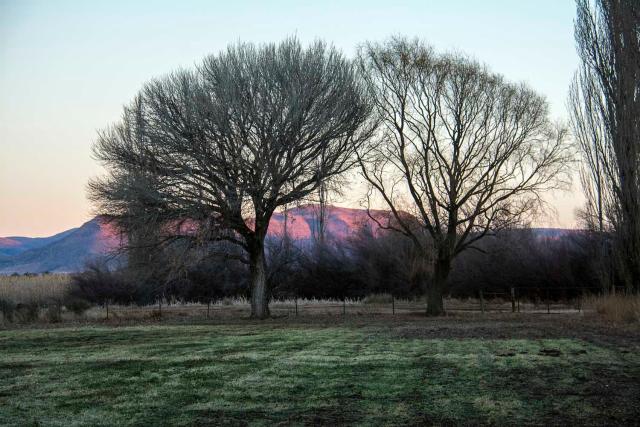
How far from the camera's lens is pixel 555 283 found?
48250 mm

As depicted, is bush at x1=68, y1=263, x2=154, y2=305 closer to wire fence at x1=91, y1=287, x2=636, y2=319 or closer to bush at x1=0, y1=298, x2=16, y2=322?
wire fence at x1=91, y1=287, x2=636, y2=319

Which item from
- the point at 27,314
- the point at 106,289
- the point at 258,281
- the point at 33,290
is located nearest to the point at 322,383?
the point at 258,281

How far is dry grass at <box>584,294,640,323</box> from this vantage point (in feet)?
78.0

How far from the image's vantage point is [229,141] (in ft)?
92.0

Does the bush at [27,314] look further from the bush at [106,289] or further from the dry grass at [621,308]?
the dry grass at [621,308]

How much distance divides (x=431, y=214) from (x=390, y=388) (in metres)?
24.6

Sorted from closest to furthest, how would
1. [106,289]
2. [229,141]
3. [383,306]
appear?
1. [229,141]
2. [383,306]
3. [106,289]

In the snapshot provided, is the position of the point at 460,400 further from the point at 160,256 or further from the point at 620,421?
the point at 160,256

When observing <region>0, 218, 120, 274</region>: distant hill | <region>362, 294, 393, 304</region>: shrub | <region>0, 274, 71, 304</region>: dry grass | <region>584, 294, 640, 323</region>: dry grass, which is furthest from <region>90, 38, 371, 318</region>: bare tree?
<region>0, 218, 120, 274</region>: distant hill

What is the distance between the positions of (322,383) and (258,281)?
2072 cm

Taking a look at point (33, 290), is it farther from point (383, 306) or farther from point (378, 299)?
point (378, 299)

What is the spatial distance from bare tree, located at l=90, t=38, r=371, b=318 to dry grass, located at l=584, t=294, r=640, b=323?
11.7m

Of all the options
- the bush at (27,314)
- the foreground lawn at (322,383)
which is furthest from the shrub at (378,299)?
the foreground lawn at (322,383)

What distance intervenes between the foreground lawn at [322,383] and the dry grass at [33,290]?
24556 millimetres
